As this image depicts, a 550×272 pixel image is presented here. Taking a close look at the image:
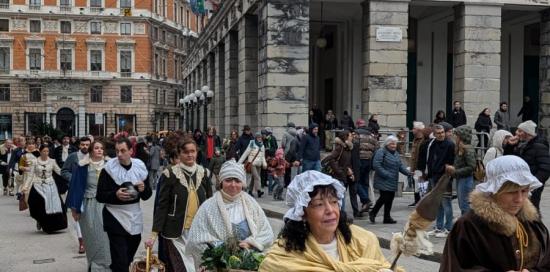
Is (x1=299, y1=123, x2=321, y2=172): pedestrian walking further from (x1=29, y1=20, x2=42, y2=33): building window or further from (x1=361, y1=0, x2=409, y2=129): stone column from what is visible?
(x1=29, y1=20, x2=42, y2=33): building window

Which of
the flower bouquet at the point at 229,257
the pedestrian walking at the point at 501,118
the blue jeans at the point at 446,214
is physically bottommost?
the blue jeans at the point at 446,214

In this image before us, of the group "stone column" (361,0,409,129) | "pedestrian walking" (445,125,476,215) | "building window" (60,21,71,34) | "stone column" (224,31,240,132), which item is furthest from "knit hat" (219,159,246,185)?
"building window" (60,21,71,34)

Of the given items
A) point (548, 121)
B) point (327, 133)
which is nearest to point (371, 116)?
point (327, 133)

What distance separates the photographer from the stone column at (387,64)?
20328mm

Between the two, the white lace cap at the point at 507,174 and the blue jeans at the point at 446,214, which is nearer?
the white lace cap at the point at 507,174

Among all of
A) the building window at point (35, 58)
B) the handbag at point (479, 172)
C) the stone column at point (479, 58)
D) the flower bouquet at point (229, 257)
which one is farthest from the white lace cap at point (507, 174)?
the building window at point (35, 58)

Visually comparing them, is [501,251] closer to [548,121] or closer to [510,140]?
[510,140]

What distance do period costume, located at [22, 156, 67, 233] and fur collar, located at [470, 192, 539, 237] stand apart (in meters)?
9.83

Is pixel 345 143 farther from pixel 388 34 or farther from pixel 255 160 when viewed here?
pixel 388 34

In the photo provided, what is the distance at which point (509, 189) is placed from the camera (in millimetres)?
3607

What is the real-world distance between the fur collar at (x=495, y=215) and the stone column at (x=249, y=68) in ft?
68.4

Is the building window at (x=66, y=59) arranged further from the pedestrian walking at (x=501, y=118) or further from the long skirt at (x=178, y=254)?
the long skirt at (x=178, y=254)

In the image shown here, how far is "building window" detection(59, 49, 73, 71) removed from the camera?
7494 cm

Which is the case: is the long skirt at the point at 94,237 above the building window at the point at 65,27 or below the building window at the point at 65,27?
below
